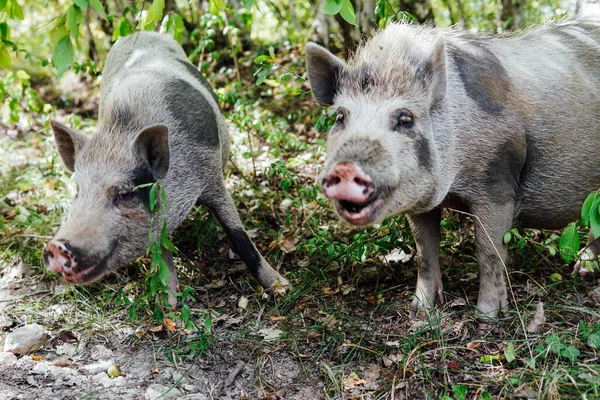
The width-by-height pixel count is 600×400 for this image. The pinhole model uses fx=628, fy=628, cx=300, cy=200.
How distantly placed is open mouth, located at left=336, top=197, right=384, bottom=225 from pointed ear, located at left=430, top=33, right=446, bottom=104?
822 mm

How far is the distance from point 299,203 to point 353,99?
2.25 meters

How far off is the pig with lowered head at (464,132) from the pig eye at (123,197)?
138 cm

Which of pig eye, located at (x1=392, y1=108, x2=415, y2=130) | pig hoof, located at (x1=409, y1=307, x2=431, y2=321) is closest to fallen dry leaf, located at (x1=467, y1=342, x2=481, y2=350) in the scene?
pig hoof, located at (x1=409, y1=307, x2=431, y2=321)

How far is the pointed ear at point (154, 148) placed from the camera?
164 inches

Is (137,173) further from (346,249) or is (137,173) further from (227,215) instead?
(346,249)

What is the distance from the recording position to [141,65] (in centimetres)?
543

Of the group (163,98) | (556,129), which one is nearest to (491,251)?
(556,129)

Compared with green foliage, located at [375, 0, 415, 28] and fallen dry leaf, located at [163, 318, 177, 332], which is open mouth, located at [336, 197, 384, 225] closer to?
fallen dry leaf, located at [163, 318, 177, 332]

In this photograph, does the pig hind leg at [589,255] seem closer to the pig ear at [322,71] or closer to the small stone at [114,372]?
the pig ear at [322,71]

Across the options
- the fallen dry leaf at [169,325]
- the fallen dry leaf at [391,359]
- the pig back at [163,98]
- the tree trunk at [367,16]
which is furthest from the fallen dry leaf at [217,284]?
the tree trunk at [367,16]

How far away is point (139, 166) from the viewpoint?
13.9 feet

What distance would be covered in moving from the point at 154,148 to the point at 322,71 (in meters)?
1.25

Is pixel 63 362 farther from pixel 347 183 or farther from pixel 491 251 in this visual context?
pixel 491 251

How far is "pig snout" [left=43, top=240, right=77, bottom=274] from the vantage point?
3736 millimetres
